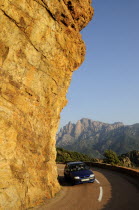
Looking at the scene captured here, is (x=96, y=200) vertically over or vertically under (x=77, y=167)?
under

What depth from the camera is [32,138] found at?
11883 millimetres

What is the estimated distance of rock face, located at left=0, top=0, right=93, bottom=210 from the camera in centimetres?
1005

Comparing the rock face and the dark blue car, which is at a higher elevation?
the rock face

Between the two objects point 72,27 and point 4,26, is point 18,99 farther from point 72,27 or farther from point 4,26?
point 72,27

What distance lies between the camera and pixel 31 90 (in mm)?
12266

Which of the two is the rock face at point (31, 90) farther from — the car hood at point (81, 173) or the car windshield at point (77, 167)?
Result: the car windshield at point (77, 167)

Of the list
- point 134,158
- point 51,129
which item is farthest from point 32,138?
point 134,158

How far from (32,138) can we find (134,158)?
376 feet

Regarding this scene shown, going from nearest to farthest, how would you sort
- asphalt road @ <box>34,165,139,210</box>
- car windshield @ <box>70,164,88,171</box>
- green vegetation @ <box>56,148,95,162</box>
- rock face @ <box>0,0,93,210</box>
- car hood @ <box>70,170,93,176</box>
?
asphalt road @ <box>34,165,139,210</box>, rock face @ <box>0,0,93,210</box>, car hood @ <box>70,170,93,176</box>, car windshield @ <box>70,164,88,171</box>, green vegetation @ <box>56,148,95,162</box>

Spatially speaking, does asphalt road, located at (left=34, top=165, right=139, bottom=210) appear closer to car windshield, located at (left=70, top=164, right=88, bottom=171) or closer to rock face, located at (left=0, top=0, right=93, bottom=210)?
rock face, located at (left=0, top=0, right=93, bottom=210)

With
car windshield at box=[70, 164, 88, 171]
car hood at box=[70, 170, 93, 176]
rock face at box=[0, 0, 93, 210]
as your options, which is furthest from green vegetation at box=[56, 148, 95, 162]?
rock face at box=[0, 0, 93, 210]

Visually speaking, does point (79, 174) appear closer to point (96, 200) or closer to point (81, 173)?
point (81, 173)

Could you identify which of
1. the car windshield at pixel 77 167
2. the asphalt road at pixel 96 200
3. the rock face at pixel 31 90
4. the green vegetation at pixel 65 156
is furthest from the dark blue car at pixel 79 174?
the green vegetation at pixel 65 156

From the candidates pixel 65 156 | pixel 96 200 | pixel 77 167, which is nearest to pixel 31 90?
pixel 96 200
